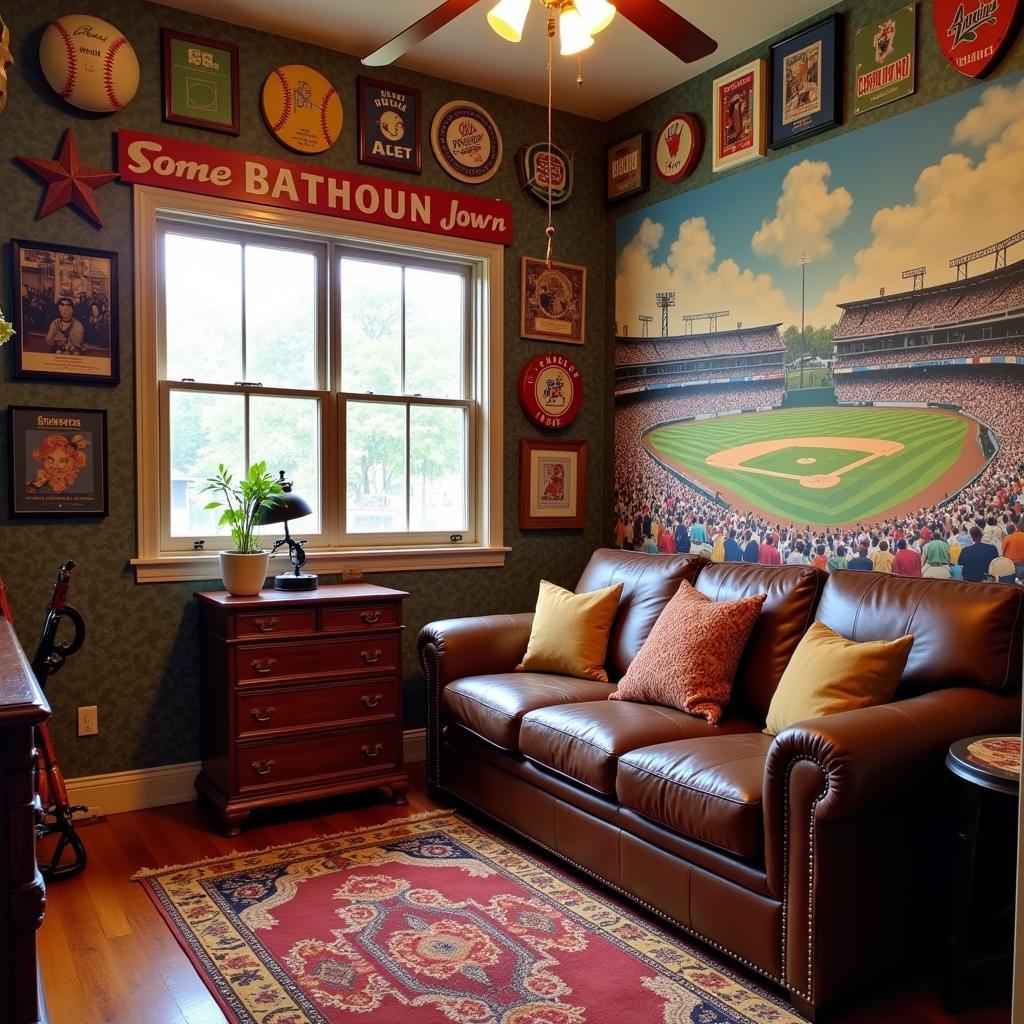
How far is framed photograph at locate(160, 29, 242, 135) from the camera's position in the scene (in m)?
3.52

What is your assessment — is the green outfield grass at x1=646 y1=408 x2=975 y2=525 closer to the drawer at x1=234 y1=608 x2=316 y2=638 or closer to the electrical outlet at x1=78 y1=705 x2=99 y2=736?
the drawer at x1=234 y1=608 x2=316 y2=638

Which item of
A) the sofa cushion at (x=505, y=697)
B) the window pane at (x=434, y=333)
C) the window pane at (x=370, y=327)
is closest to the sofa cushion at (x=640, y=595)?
the sofa cushion at (x=505, y=697)

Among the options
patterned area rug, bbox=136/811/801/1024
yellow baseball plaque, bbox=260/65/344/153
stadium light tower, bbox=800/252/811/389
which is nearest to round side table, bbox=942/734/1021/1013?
patterned area rug, bbox=136/811/801/1024

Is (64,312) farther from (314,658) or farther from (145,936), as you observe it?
(145,936)

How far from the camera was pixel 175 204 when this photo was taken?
140 inches

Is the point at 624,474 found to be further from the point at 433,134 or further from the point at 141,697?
the point at 141,697

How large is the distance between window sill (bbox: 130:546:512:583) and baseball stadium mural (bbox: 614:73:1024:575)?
0.81 meters

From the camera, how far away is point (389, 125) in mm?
4004

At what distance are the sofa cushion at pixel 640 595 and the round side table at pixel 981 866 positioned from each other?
1343 mm

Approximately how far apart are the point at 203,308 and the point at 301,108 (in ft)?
3.07

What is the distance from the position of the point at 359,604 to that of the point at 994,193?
8.65 ft

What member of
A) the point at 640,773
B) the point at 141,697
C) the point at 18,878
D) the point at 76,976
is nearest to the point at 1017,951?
the point at 18,878

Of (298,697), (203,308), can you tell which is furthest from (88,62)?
(298,697)

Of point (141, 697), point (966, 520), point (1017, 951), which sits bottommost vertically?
point (141, 697)
